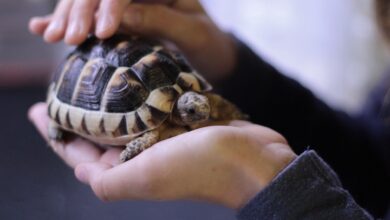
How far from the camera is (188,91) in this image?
0.60m

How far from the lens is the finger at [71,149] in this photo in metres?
0.60

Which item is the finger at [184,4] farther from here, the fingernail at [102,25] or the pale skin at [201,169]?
the pale skin at [201,169]

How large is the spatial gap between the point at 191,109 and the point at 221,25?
1.16ft

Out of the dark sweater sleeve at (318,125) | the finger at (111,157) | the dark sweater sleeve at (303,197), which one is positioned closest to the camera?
the dark sweater sleeve at (303,197)

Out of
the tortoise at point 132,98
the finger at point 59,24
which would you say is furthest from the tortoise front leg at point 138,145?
the finger at point 59,24

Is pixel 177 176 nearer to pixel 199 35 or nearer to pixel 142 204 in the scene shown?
pixel 142 204

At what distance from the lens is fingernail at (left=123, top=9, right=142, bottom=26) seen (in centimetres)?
69

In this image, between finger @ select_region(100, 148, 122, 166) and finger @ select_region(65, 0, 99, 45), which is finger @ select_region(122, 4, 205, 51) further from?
finger @ select_region(100, 148, 122, 166)

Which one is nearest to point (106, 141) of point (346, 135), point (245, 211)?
point (245, 211)

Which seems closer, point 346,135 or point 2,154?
point 2,154

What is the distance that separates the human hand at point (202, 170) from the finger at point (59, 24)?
0.93 ft

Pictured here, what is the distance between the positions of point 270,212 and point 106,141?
24 centimetres

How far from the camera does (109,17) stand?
0.65m

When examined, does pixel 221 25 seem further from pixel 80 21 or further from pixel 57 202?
pixel 57 202
